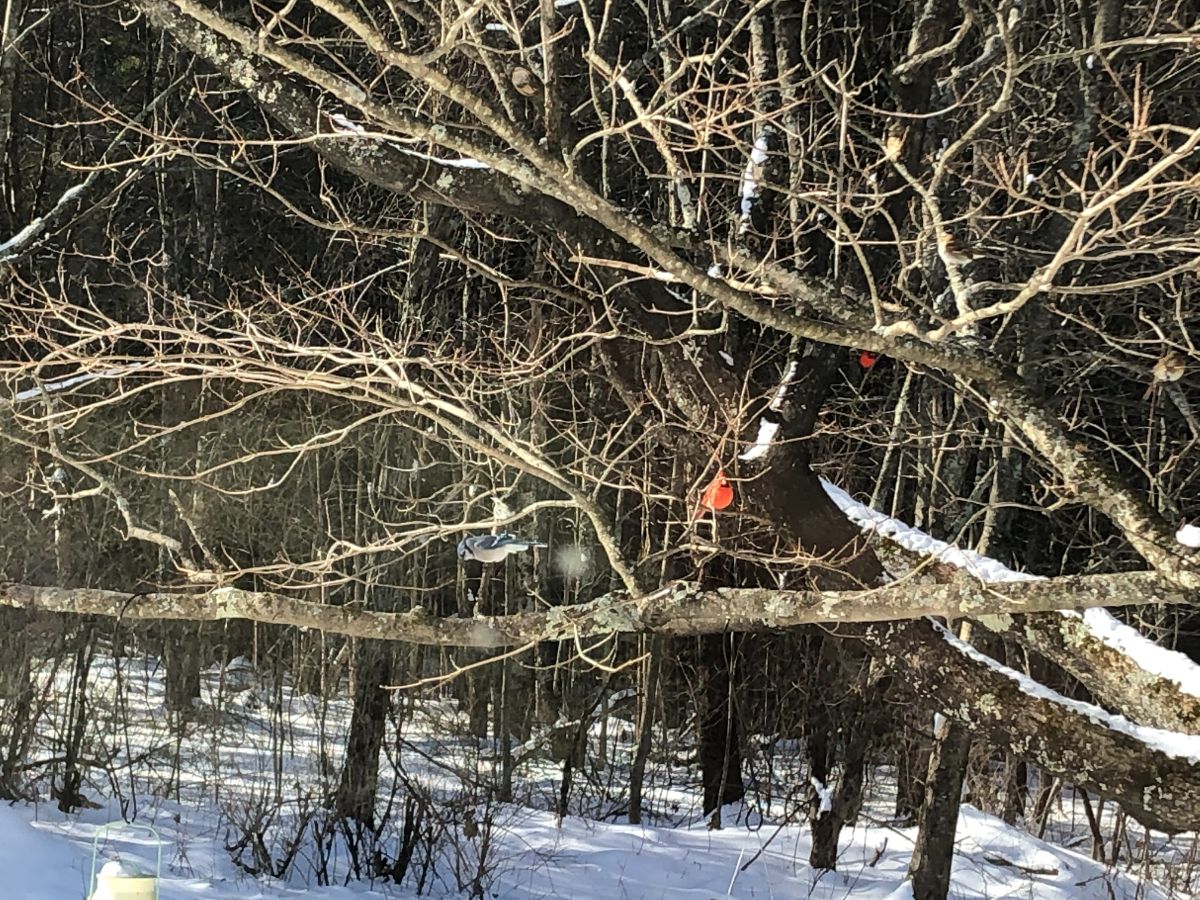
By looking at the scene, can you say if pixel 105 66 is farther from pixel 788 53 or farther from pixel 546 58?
pixel 546 58

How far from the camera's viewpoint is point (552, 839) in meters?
7.41

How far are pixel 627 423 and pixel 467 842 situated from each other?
3465 mm

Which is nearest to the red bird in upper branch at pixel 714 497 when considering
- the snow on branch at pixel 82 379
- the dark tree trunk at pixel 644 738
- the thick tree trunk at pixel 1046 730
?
the thick tree trunk at pixel 1046 730

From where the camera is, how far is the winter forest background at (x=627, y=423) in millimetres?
3545

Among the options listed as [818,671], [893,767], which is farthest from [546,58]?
[893,767]

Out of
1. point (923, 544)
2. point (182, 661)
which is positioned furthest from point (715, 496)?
point (182, 661)

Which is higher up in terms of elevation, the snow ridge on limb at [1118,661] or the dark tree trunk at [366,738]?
the snow ridge on limb at [1118,661]

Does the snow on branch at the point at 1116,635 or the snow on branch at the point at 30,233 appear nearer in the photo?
the snow on branch at the point at 1116,635

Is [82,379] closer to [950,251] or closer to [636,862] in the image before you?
[950,251]

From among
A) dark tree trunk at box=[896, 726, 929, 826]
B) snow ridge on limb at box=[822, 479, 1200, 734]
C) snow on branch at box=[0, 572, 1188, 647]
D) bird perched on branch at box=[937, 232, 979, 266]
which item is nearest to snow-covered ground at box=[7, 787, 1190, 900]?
dark tree trunk at box=[896, 726, 929, 826]

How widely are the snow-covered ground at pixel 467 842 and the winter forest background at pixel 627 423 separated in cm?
7

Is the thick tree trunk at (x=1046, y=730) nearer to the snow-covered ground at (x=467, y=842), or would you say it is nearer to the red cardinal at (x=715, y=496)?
the red cardinal at (x=715, y=496)

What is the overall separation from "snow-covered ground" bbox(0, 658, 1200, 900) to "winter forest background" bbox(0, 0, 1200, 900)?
7cm

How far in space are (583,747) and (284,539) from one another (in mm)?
3527
